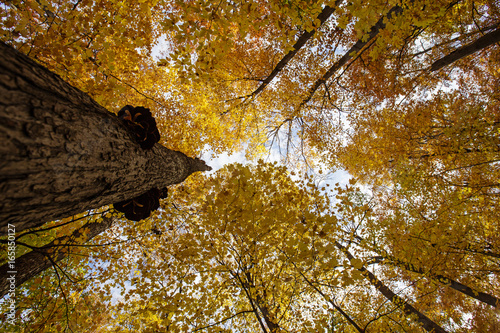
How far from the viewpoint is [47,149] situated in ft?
3.17

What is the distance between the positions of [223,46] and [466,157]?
25.7 ft

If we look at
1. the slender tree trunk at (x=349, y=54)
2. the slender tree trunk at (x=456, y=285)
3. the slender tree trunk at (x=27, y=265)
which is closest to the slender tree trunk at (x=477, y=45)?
the slender tree trunk at (x=349, y=54)

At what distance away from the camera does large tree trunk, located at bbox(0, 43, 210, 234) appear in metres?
0.85

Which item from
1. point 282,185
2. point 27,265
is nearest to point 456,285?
point 282,185

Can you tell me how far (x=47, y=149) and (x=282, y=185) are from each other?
4.37 meters

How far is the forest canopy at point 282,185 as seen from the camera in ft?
9.33

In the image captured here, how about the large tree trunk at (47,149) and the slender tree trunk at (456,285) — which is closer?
the large tree trunk at (47,149)

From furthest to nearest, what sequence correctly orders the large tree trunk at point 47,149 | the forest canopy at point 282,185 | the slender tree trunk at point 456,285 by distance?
the slender tree trunk at point 456,285
the forest canopy at point 282,185
the large tree trunk at point 47,149

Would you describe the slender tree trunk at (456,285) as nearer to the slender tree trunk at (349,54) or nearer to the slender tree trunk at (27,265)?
the slender tree trunk at (349,54)

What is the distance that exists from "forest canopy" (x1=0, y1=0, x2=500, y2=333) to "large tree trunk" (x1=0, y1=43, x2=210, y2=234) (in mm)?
1369

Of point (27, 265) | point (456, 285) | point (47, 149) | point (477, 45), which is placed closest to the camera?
point (47, 149)

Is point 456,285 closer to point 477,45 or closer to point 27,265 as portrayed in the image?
point 477,45

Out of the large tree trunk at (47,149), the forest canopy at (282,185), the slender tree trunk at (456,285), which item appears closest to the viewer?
the large tree trunk at (47,149)

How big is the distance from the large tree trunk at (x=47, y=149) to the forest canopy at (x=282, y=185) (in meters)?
1.37
